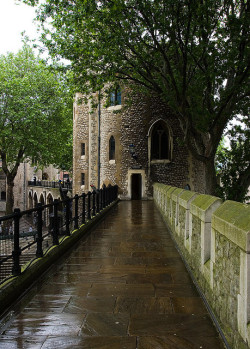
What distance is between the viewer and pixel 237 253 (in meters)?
2.69

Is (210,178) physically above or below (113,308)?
above

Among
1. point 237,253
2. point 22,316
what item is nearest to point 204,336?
point 237,253

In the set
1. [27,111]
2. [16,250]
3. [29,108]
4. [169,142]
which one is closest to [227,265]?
[16,250]

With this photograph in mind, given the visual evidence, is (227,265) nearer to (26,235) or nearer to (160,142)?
(26,235)

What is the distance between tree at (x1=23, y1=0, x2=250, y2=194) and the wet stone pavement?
8.23 meters

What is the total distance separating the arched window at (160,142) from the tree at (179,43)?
326 inches

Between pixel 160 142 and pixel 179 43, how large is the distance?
12.4 m

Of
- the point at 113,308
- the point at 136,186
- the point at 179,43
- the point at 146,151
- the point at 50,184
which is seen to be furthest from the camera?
the point at 50,184

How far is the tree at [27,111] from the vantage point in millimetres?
25141

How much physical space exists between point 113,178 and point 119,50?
1210 centimetres

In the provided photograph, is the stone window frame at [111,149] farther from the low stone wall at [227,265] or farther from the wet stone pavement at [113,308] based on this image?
the low stone wall at [227,265]

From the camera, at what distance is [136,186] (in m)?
24.9

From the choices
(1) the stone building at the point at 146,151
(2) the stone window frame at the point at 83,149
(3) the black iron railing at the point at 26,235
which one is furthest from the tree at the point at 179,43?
(2) the stone window frame at the point at 83,149

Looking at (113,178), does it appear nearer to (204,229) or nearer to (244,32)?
(244,32)
